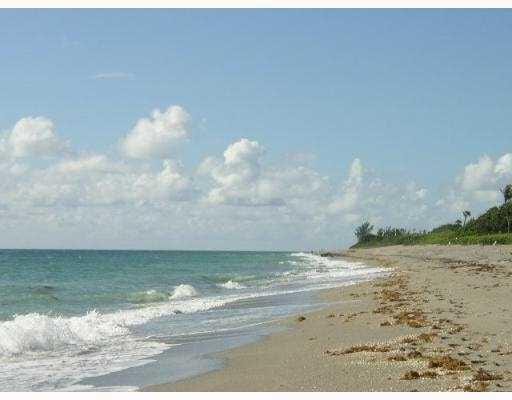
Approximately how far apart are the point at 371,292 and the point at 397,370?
20437 millimetres

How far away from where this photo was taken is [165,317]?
25438mm

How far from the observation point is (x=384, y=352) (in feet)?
44.8

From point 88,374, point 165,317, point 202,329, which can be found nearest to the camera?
point 88,374

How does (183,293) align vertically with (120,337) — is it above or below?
above

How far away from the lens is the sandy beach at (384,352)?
10922 millimetres

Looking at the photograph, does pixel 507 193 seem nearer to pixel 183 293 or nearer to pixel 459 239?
pixel 459 239

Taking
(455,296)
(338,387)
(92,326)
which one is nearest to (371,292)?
(455,296)

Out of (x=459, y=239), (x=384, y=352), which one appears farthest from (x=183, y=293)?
(x=459, y=239)

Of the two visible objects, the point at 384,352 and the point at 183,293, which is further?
the point at 183,293

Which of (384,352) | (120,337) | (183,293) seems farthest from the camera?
(183,293)

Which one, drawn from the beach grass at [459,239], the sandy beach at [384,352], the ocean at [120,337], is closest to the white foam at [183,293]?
the ocean at [120,337]

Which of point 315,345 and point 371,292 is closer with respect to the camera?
point 315,345

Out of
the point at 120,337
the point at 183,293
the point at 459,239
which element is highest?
the point at 459,239
